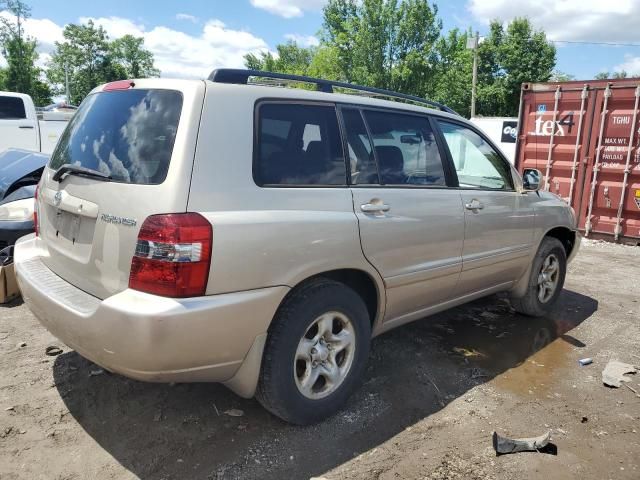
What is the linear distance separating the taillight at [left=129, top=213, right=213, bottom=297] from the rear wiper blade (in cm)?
48

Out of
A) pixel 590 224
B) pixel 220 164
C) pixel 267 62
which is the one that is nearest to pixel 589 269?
pixel 590 224

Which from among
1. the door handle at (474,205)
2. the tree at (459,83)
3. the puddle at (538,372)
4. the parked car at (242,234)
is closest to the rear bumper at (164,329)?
the parked car at (242,234)

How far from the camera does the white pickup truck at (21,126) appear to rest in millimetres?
10281

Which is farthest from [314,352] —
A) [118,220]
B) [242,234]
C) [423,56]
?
[423,56]

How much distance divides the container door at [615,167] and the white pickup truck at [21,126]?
985 cm

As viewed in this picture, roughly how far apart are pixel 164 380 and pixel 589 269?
20.7 feet

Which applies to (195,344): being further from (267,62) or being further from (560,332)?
(267,62)

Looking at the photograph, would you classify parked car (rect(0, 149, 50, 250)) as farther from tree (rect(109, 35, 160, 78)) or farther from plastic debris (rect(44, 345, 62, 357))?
tree (rect(109, 35, 160, 78))

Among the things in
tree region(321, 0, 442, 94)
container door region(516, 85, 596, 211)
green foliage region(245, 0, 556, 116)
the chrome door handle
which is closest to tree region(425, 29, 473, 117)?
green foliage region(245, 0, 556, 116)

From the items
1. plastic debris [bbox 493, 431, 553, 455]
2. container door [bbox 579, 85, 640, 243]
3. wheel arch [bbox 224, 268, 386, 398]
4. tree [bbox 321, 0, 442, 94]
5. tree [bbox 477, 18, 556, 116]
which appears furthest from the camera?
tree [bbox 477, 18, 556, 116]

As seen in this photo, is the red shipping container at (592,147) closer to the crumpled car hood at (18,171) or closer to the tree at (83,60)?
the crumpled car hood at (18,171)

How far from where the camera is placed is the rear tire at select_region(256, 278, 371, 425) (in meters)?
2.58

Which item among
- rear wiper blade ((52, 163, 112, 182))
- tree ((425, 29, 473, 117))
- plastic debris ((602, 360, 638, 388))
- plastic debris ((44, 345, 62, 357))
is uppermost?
tree ((425, 29, 473, 117))

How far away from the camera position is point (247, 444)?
2.71 m
